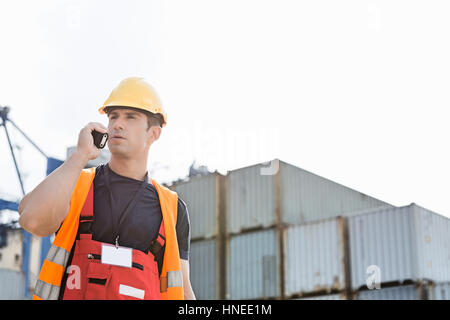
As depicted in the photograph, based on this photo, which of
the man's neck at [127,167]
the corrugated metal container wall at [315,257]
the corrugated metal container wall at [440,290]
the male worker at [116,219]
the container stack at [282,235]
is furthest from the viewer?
the container stack at [282,235]

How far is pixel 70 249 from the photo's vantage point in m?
2.80

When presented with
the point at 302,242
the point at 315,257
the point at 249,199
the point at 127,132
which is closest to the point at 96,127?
the point at 127,132

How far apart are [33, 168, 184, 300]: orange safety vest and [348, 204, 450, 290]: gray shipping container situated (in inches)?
754

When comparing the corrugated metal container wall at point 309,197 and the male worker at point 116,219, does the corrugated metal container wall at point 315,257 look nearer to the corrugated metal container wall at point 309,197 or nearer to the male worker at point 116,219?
the corrugated metal container wall at point 309,197

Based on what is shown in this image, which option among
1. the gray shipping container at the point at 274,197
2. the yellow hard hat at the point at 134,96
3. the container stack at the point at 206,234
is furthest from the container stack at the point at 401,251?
the yellow hard hat at the point at 134,96

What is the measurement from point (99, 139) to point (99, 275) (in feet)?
1.87

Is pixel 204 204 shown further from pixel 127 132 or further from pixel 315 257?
pixel 127 132

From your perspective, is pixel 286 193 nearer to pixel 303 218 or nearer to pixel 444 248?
pixel 303 218

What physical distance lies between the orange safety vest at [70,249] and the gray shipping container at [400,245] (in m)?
19.2

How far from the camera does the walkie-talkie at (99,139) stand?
2.71 meters

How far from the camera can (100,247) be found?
2.74 metres

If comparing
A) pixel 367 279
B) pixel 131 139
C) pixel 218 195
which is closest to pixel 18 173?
pixel 218 195

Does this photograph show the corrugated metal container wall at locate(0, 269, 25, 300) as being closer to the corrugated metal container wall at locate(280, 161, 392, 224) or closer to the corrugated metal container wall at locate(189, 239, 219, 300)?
the corrugated metal container wall at locate(189, 239, 219, 300)

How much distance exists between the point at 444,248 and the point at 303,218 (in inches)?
239
